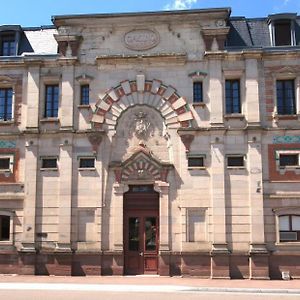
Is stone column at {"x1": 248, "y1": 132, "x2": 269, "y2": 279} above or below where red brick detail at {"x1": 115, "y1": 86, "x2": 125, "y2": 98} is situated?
below

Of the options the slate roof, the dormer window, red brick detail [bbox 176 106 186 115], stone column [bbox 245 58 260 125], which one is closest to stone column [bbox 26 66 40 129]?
red brick detail [bbox 176 106 186 115]

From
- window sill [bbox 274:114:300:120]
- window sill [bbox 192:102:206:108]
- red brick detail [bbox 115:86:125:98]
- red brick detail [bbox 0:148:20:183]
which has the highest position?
red brick detail [bbox 115:86:125:98]

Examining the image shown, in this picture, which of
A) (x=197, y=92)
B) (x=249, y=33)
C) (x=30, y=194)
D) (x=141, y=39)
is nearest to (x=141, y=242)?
(x=30, y=194)

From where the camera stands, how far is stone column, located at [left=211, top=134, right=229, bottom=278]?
24359 millimetres

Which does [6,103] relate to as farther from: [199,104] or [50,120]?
[199,104]

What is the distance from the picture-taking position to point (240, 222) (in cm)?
2481

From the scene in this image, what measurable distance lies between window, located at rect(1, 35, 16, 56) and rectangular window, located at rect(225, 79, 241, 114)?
1191 centimetres

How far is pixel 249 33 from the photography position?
27.6 metres

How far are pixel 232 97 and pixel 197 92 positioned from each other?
1.82 meters

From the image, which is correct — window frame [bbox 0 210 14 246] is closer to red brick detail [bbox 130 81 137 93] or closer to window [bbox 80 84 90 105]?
window [bbox 80 84 90 105]


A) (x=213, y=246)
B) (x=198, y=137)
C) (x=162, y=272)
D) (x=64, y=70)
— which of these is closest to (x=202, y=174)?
(x=198, y=137)

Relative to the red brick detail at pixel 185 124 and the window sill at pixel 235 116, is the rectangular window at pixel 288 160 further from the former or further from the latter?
the red brick detail at pixel 185 124

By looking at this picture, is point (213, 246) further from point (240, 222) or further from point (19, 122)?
point (19, 122)

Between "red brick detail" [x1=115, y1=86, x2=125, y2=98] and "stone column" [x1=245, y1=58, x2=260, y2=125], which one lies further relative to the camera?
"red brick detail" [x1=115, y1=86, x2=125, y2=98]
